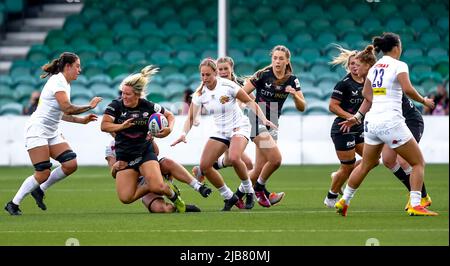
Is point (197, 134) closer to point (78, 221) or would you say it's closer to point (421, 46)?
point (421, 46)

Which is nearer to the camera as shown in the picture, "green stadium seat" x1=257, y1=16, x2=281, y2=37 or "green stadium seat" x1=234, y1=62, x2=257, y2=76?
"green stadium seat" x1=234, y1=62, x2=257, y2=76

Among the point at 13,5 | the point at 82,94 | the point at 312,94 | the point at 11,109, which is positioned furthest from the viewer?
the point at 13,5

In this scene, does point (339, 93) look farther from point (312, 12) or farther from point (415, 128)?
point (312, 12)

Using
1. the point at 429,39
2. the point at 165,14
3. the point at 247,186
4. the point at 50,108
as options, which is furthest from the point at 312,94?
the point at 50,108

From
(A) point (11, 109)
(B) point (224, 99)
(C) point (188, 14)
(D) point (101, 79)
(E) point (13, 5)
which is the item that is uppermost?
(E) point (13, 5)

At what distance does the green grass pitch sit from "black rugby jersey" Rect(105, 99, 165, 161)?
0.80m

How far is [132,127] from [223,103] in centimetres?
142

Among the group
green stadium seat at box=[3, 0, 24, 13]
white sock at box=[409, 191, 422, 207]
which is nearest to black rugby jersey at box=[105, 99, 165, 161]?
white sock at box=[409, 191, 422, 207]

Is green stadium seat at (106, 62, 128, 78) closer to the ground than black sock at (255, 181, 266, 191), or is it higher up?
higher up

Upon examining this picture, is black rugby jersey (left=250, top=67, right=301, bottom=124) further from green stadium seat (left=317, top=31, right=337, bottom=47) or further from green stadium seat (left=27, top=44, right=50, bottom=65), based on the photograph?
green stadium seat (left=27, top=44, right=50, bottom=65)

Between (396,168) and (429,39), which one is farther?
(429,39)

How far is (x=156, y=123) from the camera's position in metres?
14.0

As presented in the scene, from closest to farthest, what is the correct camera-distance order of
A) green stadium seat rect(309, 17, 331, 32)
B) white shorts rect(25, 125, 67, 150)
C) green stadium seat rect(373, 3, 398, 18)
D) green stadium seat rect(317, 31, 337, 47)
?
white shorts rect(25, 125, 67, 150) → green stadium seat rect(317, 31, 337, 47) → green stadium seat rect(309, 17, 331, 32) → green stadium seat rect(373, 3, 398, 18)

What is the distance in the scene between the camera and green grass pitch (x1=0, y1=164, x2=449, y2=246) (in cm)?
1110
